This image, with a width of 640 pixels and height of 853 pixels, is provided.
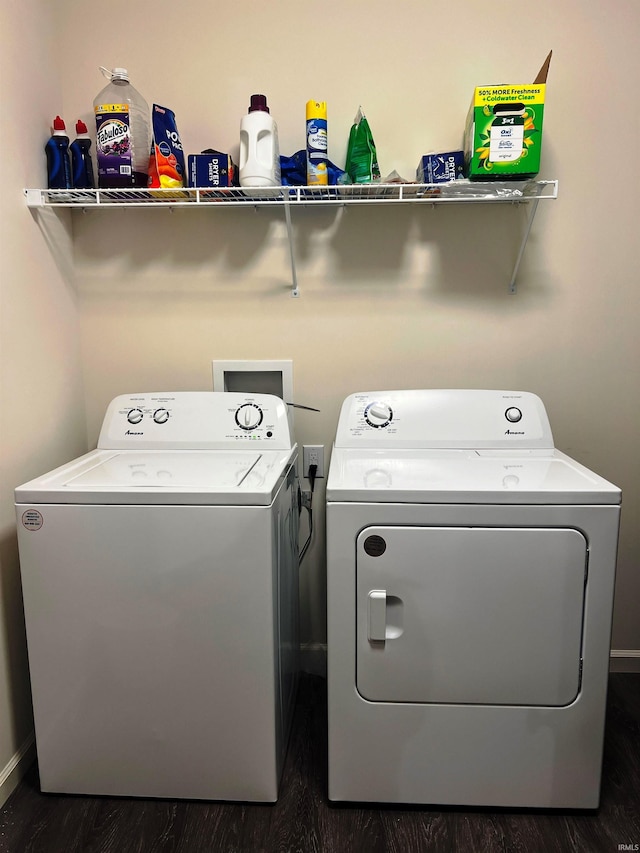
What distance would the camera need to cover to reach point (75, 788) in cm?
153

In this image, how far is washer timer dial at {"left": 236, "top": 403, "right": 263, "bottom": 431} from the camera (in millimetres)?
1784

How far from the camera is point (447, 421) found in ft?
5.83

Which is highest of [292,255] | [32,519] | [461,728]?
[292,255]

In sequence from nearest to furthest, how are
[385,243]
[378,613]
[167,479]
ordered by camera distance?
[378,613] → [167,479] → [385,243]

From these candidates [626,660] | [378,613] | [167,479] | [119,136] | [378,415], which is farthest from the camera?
[626,660]

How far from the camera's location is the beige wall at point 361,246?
1797 mm

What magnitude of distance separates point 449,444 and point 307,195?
0.87m

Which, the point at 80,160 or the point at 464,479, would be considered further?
the point at 80,160

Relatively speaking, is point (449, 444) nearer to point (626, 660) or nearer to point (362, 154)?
point (362, 154)

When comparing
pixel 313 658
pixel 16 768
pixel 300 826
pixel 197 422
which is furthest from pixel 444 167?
pixel 16 768

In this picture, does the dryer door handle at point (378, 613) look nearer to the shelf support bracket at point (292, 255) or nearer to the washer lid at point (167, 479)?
the washer lid at point (167, 479)

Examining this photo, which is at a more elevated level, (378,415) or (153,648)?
(378,415)

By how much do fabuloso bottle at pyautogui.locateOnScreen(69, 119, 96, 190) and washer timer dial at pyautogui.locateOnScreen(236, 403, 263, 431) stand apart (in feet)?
2.70

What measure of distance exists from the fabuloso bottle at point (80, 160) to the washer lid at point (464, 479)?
1.12 metres
